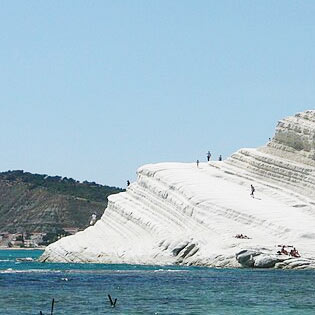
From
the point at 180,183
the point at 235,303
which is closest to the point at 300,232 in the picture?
the point at 180,183

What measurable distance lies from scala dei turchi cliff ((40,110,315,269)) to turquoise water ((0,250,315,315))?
5211 millimetres

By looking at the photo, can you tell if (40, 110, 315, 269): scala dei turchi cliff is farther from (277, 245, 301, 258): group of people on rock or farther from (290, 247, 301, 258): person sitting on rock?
(290, 247, 301, 258): person sitting on rock

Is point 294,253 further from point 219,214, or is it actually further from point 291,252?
point 219,214

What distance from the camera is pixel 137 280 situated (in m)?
59.3

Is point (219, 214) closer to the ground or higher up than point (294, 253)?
higher up

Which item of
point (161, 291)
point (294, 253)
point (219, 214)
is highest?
point (219, 214)

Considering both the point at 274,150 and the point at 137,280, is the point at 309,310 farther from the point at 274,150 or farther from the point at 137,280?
the point at 274,150

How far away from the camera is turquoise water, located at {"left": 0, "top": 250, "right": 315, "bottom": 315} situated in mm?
44000

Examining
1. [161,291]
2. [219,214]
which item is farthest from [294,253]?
[161,291]

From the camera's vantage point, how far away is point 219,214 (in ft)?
259

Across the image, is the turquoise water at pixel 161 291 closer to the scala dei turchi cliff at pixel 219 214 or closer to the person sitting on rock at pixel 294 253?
the person sitting on rock at pixel 294 253

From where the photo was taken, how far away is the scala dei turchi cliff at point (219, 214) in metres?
73.5

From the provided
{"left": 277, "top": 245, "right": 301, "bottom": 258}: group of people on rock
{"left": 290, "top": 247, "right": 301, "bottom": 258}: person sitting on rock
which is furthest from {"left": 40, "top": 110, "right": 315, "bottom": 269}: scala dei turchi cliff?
{"left": 290, "top": 247, "right": 301, "bottom": 258}: person sitting on rock

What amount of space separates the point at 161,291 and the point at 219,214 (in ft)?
90.5
